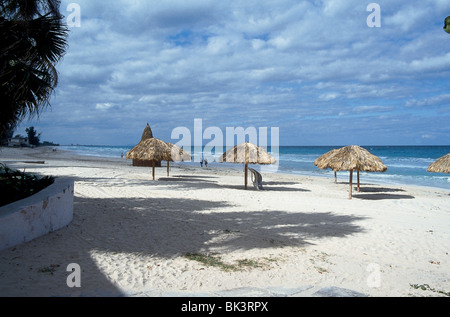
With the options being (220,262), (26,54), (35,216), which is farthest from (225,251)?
(26,54)

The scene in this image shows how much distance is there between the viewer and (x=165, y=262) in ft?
15.0

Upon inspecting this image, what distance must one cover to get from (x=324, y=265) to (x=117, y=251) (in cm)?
292

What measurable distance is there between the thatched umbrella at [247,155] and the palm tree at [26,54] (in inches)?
310

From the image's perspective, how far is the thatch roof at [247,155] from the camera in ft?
44.0

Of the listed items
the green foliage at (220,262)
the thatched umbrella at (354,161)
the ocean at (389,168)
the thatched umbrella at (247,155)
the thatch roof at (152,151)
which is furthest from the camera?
the ocean at (389,168)

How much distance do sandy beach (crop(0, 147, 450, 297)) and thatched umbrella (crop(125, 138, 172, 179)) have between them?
19.8ft

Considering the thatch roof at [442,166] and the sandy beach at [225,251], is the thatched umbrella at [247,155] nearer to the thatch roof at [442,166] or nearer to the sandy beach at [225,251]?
the sandy beach at [225,251]

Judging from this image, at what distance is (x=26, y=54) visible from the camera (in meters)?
6.32

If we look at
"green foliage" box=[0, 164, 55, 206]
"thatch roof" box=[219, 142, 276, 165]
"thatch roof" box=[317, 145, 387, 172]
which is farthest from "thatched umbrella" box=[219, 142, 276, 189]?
"green foliage" box=[0, 164, 55, 206]

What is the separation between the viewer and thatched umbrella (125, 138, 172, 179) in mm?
15430

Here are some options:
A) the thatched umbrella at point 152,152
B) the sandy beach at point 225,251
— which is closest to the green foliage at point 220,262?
the sandy beach at point 225,251

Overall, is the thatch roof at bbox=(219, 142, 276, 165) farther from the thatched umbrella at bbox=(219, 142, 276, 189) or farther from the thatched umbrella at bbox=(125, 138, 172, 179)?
the thatched umbrella at bbox=(125, 138, 172, 179)

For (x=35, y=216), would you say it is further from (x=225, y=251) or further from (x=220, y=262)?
(x=225, y=251)
